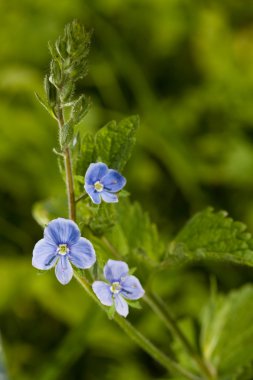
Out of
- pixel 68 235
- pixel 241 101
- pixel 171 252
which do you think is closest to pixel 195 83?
pixel 241 101

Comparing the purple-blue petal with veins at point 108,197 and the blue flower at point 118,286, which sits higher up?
the purple-blue petal with veins at point 108,197

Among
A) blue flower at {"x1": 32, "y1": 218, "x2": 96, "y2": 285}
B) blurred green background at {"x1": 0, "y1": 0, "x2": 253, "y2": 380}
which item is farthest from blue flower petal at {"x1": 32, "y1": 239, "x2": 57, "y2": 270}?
blurred green background at {"x1": 0, "y1": 0, "x2": 253, "y2": 380}

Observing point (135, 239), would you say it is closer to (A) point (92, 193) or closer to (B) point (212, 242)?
(B) point (212, 242)

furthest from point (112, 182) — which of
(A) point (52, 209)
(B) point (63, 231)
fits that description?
(A) point (52, 209)

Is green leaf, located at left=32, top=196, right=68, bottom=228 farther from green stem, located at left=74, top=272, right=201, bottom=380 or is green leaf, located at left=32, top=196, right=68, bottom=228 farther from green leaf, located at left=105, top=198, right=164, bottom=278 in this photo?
green stem, located at left=74, top=272, right=201, bottom=380

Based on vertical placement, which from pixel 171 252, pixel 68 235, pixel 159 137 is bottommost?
pixel 68 235

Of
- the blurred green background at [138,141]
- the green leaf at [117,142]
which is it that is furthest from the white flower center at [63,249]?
the blurred green background at [138,141]

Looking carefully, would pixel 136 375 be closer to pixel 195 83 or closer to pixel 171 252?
pixel 171 252

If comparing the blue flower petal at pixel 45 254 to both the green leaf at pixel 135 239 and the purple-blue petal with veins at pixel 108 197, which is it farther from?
the green leaf at pixel 135 239
